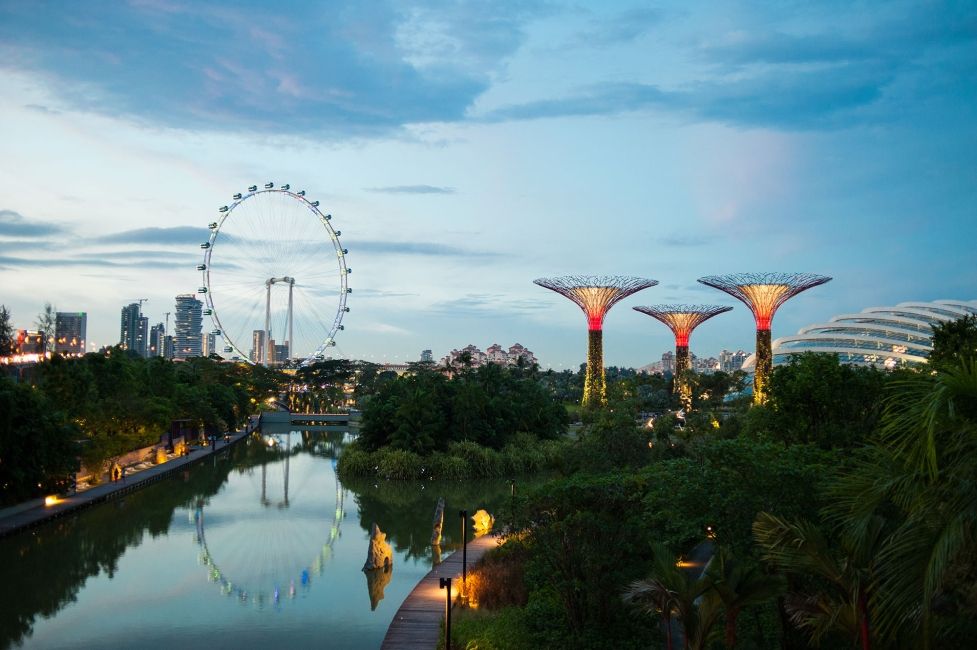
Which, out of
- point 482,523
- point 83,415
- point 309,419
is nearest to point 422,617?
A: point 482,523

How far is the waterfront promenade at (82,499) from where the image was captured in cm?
2762

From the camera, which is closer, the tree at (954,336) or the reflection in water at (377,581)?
the reflection in water at (377,581)

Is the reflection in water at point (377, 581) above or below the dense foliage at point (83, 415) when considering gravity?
below

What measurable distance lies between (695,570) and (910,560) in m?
16.4

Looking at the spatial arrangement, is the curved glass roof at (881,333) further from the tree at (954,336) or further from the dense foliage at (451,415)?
the tree at (954,336)

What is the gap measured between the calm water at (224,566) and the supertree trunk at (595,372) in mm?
22025

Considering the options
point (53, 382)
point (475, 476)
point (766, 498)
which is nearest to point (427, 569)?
point (766, 498)

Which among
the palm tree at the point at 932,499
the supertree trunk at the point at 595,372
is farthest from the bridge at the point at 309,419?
the palm tree at the point at 932,499

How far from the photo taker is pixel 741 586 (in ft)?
37.5

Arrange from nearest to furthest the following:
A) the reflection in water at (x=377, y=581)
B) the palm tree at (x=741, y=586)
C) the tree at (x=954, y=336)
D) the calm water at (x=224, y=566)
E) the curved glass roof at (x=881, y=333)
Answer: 1. the palm tree at (x=741, y=586)
2. the calm water at (x=224, y=566)
3. the reflection in water at (x=377, y=581)
4. the tree at (x=954, y=336)
5. the curved glass roof at (x=881, y=333)

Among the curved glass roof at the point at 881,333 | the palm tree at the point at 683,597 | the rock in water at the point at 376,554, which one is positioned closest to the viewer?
the palm tree at the point at 683,597

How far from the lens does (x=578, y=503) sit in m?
17.7

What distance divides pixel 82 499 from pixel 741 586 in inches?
1112

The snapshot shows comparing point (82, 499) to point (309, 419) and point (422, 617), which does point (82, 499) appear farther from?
point (309, 419)
